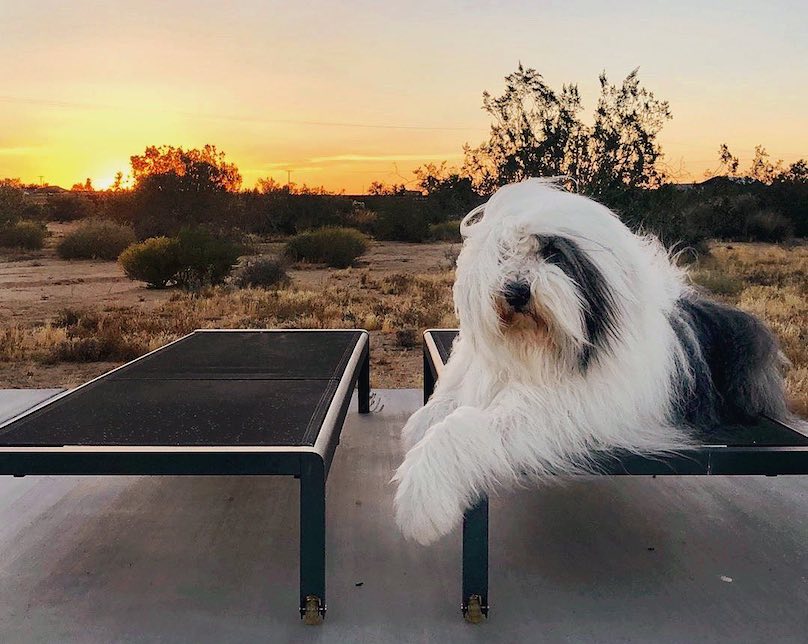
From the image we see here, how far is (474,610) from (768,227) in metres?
11.4

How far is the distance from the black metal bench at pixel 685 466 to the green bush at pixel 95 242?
1296 cm

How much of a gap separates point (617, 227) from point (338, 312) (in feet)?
24.2

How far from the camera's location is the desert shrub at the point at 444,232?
11680 mm

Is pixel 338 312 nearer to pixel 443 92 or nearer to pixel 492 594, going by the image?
pixel 443 92

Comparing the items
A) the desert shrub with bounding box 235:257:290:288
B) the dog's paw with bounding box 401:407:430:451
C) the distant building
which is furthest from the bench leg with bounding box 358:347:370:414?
the distant building

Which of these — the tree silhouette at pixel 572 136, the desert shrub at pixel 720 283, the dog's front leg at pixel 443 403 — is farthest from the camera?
the desert shrub at pixel 720 283

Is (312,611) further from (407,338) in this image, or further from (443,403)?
(407,338)

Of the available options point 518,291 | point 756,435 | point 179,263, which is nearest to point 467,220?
point 518,291

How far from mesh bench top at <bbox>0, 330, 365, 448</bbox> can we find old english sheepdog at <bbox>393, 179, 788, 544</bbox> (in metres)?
0.47

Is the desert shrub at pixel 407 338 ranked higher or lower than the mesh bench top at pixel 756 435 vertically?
lower

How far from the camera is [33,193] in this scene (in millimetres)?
16531

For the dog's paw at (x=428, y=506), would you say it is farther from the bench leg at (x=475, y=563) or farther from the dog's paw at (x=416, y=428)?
the dog's paw at (x=416, y=428)

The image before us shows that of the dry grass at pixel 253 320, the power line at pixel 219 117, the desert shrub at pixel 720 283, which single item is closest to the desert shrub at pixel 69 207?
the dry grass at pixel 253 320

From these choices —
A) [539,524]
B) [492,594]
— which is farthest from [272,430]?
[539,524]
